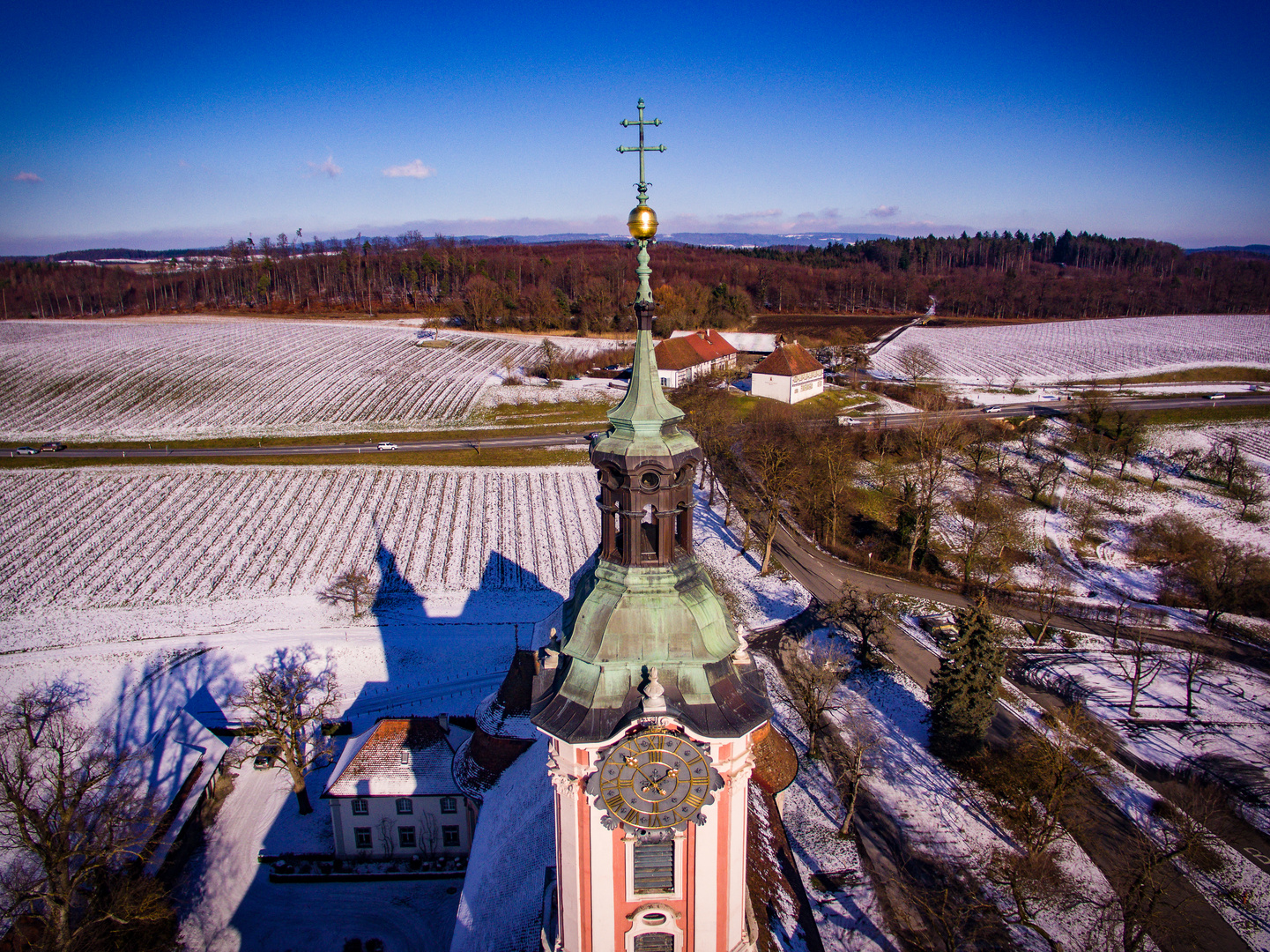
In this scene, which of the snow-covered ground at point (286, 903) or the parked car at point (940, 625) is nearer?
the snow-covered ground at point (286, 903)

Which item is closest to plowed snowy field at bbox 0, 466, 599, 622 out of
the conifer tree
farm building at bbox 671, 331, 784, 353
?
the conifer tree

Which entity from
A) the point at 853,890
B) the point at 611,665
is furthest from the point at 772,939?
the point at 853,890

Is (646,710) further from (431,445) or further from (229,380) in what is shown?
(229,380)

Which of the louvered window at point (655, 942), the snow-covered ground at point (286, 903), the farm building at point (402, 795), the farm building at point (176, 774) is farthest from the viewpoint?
the farm building at point (402, 795)

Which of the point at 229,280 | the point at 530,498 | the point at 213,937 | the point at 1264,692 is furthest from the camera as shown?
the point at 229,280

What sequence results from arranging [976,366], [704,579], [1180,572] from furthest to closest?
[976,366] → [1180,572] → [704,579]

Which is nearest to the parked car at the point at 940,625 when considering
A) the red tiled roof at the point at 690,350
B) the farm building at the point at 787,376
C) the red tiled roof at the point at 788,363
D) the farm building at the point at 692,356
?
the farm building at the point at 787,376

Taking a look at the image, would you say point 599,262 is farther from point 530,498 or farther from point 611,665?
point 611,665

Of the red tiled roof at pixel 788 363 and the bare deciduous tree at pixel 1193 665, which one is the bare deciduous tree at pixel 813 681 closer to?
the bare deciduous tree at pixel 1193 665

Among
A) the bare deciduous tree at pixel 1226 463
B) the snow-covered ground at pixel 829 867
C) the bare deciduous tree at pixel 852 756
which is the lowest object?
the snow-covered ground at pixel 829 867
